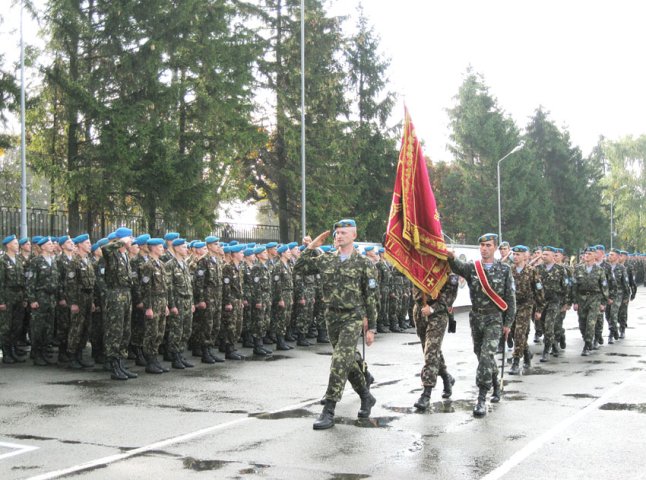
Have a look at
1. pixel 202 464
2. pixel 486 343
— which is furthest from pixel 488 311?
pixel 202 464

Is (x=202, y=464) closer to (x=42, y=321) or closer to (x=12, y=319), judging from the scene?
(x=42, y=321)

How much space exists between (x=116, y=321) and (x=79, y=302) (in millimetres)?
1447

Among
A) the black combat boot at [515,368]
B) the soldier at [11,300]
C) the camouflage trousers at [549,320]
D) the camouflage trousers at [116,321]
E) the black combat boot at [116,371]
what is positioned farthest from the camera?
the camouflage trousers at [549,320]

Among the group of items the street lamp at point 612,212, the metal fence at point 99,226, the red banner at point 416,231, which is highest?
the street lamp at point 612,212

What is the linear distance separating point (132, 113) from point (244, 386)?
15061 millimetres

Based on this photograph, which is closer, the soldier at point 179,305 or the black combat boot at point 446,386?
the black combat boot at point 446,386

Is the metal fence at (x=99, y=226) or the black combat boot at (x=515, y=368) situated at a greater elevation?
the metal fence at (x=99, y=226)

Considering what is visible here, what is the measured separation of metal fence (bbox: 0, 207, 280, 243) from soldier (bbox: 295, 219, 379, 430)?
51.0 ft

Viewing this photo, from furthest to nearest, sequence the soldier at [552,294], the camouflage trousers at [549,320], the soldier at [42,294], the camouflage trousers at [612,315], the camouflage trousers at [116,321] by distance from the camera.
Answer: the camouflage trousers at [612,315] → the soldier at [552,294] → the camouflage trousers at [549,320] → the soldier at [42,294] → the camouflage trousers at [116,321]

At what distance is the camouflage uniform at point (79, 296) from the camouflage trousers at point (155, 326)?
1371 mm

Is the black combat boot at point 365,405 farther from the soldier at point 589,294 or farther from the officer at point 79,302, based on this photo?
the soldier at point 589,294

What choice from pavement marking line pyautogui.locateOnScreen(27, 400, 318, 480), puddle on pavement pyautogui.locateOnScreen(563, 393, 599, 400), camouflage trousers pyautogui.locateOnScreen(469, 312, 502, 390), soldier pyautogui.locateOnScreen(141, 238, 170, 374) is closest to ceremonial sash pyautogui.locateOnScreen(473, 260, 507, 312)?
camouflage trousers pyautogui.locateOnScreen(469, 312, 502, 390)

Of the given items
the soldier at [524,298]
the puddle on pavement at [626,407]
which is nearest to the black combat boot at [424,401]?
the puddle on pavement at [626,407]

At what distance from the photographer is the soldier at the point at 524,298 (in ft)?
40.0
